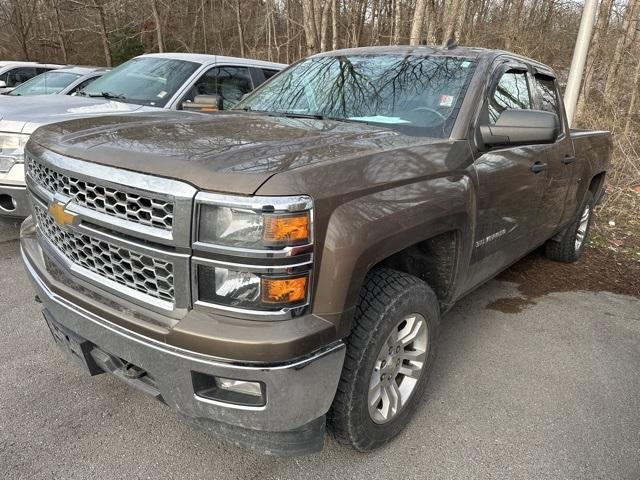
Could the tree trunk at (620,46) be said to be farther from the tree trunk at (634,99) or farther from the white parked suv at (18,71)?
the white parked suv at (18,71)

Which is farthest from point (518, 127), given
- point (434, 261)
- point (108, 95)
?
point (108, 95)

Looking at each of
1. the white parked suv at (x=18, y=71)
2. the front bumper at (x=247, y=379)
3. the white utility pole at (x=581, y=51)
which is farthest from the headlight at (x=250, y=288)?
the white parked suv at (x=18, y=71)

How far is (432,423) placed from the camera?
2660 mm

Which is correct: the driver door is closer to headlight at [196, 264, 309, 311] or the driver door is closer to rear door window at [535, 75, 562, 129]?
rear door window at [535, 75, 562, 129]

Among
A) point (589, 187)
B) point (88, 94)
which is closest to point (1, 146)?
point (88, 94)

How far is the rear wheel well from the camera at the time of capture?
256cm

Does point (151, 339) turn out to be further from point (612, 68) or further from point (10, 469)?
point (612, 68)

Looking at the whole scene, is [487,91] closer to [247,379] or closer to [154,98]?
[247,379]

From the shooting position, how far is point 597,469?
2396 mm

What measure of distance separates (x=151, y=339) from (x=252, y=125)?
4.14 feet

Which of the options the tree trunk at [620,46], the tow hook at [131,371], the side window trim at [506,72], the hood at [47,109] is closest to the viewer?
the tow hook at [131,371]

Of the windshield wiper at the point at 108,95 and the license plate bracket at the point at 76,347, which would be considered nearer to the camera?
the license plate bracket at the point at 76,347

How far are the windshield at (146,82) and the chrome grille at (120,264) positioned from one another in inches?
147

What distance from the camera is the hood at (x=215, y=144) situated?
5.67ft
